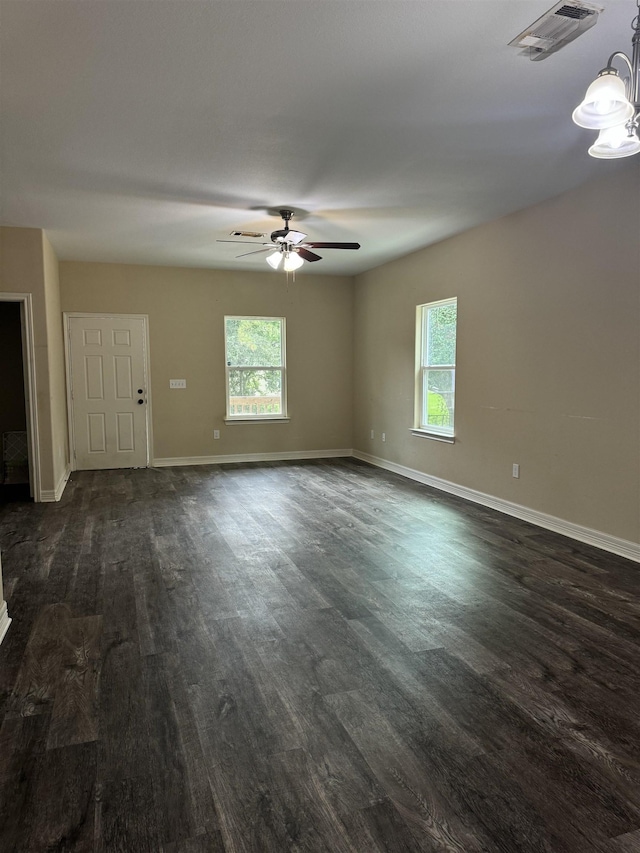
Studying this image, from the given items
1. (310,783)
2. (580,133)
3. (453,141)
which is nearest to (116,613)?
(310,783)

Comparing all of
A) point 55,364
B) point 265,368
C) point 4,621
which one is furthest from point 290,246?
point 4,621

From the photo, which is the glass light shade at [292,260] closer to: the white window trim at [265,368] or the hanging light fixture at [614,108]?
the white window trim at [265,368]

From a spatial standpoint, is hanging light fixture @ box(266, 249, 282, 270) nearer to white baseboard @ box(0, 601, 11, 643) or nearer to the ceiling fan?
the ceiling fan

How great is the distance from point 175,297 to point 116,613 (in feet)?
17.1

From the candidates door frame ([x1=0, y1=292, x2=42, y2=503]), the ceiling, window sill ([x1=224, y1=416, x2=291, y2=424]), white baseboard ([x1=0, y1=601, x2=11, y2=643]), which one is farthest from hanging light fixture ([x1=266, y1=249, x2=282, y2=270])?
white baseboard ([x1=0, y1=601, x2=11, y2=643])

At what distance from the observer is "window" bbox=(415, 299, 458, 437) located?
5.91m

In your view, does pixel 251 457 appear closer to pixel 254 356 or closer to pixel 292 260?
pixel 254 356

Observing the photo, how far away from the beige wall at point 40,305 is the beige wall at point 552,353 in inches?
158

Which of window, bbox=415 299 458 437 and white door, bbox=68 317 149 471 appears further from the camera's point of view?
white door, bbox=68 317 149 471

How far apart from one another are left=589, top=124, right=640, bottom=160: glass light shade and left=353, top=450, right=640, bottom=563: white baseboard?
9.23 ft

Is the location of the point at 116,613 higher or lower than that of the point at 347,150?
lower

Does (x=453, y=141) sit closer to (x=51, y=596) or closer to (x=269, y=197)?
(x=269, y=197)

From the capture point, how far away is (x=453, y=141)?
3277mm

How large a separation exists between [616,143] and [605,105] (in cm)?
17
